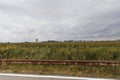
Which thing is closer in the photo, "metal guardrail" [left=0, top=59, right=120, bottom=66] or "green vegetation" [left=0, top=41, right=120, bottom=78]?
"green vegetation" [left=0, top=41, right=120, bottom=78]

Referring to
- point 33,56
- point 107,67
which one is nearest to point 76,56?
point 33,56

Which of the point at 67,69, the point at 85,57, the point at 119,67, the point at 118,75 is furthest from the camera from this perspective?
the point at 85,57

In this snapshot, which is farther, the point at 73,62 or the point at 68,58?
the point at 68,58

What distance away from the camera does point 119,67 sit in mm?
10656

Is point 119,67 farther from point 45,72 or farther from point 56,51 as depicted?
point 56,51

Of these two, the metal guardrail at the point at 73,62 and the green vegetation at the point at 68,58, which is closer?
the green vegetation at the point at 68,58

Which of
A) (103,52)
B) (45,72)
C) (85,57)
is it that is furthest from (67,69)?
(103,52)

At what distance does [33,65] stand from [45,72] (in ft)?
5.72

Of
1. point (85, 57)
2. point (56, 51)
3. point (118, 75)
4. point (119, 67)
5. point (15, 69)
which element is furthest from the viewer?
point (56, 51)

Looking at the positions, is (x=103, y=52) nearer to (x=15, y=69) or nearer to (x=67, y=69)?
(x=67, y=69)

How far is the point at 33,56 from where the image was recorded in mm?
17031

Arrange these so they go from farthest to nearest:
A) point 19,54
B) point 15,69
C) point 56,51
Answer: point 19,54 → point 56,51 → point 15,69

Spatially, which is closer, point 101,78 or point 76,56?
point 101,78

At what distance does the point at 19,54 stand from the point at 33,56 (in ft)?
6.13
